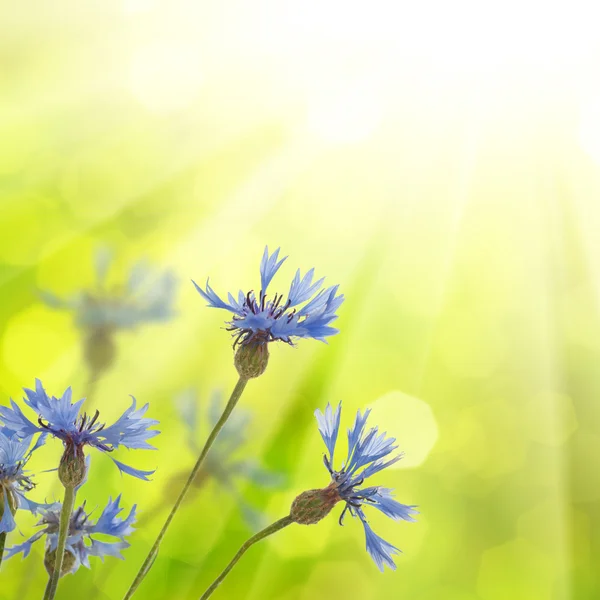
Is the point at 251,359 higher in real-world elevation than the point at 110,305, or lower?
lower

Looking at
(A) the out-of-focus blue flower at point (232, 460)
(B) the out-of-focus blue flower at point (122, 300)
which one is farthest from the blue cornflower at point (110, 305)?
(A) the out-of-focus blue flower at point (232, 460)

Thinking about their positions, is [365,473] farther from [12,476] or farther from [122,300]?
[122,300]

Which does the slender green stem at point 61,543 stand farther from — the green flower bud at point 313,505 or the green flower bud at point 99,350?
the green flower bud at point 99,350

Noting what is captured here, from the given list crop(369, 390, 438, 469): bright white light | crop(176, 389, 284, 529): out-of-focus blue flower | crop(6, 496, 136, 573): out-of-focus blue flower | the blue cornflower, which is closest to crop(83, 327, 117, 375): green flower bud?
the blue cornflower

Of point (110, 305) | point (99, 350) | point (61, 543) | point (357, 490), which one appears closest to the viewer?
point (61, 543)

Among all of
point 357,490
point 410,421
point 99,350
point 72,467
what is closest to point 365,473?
point 357,490

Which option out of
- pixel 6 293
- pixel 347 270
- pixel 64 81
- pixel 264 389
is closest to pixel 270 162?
pixel 347 270

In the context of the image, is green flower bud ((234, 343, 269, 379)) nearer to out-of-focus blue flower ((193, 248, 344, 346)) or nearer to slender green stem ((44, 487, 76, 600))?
out-of-focus blue flower ((193, 248, 344, 346))
